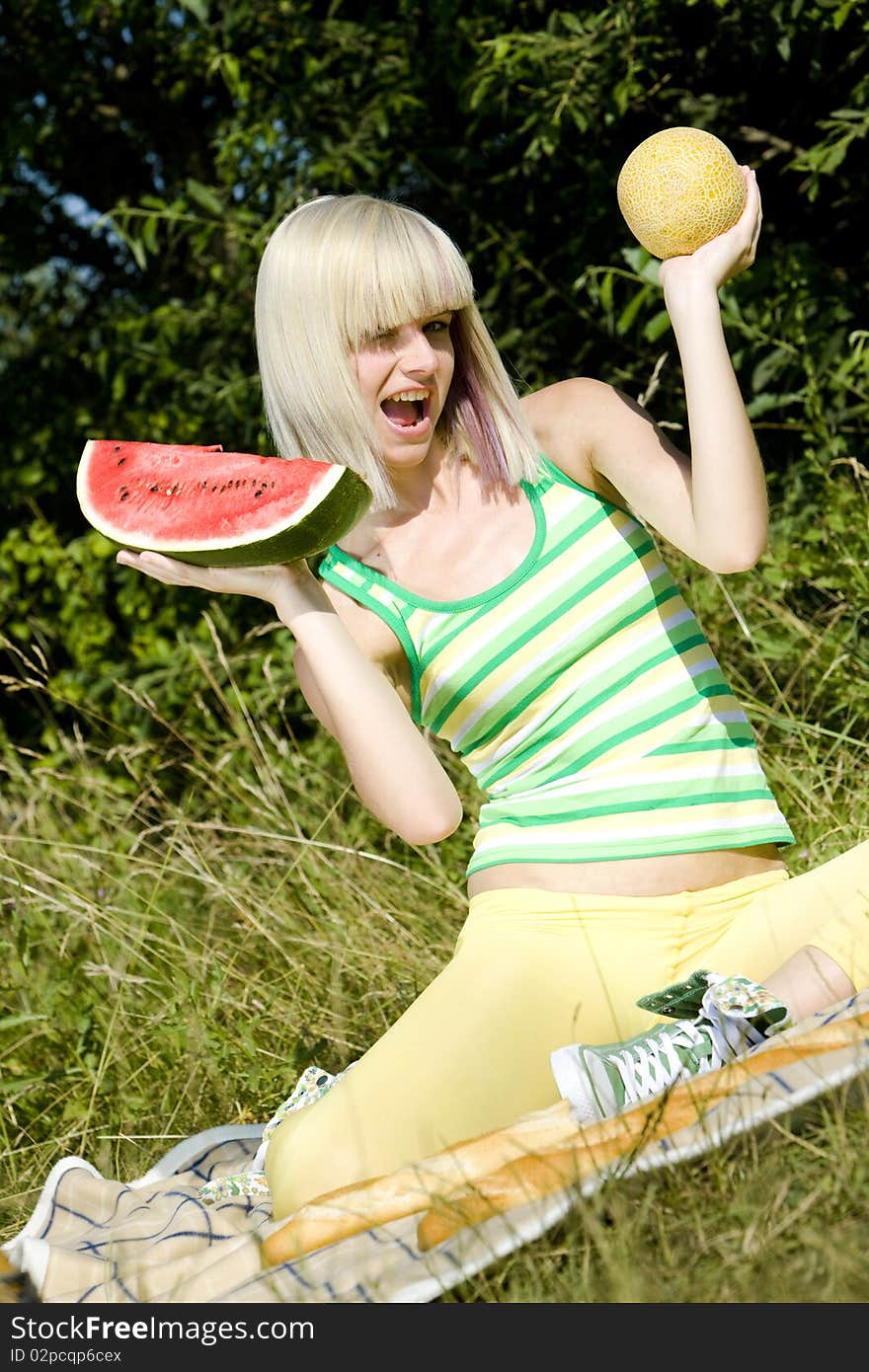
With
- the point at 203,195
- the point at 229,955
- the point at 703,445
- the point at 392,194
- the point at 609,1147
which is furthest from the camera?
the point at 392,194

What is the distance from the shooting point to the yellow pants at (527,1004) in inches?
86.8

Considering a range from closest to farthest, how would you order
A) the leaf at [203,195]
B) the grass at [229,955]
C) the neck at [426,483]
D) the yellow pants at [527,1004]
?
the yellow pants at [527,1004], the neck at [426,483], the grass at [229,955], the leaf at [203,195]

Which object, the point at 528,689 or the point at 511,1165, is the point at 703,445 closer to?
the point at 528,689

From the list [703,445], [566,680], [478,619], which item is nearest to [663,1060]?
[566,680]

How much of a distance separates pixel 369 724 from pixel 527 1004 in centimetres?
52

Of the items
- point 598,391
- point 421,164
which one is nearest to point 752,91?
point 421,164

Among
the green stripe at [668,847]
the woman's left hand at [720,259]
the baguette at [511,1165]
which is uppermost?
the woman's left hand at [720,259]

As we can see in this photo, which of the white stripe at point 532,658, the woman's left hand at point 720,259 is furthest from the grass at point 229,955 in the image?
the woman's left hand at point 720,259

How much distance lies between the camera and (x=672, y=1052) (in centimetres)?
210

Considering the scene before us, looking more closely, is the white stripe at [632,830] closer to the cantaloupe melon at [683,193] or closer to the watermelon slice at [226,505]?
the watermelon slice at [226,505]

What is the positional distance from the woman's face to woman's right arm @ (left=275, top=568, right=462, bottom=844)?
34cm

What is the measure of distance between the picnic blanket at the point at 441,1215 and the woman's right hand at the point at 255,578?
0.91m

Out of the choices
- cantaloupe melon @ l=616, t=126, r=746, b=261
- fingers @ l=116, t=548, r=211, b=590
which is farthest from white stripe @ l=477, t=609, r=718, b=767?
cantaloupe melon @ l=616, t=126, r=746, b=261

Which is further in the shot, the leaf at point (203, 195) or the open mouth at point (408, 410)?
the leaf at point (203, 195)
